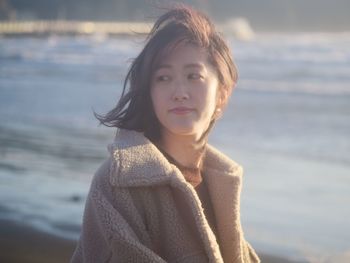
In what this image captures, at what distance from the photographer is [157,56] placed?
8.79ft

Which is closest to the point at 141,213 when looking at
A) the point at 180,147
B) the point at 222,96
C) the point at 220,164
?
the point at 180,147

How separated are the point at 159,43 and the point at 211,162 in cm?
55

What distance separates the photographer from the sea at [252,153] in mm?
5016

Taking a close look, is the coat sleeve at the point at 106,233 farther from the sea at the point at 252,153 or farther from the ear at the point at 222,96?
the sea at the point at 252,153

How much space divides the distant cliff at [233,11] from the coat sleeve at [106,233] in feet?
191

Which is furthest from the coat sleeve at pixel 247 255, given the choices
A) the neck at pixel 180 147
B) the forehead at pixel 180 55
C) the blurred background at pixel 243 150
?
the blurred background at pixel 243 150

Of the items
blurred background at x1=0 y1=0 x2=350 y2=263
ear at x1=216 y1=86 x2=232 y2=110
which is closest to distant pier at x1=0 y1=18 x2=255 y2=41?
blurred background at x1=0 y1=0 x2=350 y2=263

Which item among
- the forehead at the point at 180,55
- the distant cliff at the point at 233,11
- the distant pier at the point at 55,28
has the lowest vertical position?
the forehead at the point at 180,55

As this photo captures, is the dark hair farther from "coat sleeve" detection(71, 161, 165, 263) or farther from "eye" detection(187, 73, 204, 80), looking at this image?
"coat sleeve" detection(71, 161, 165, 263)

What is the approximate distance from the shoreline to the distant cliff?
5613 cm

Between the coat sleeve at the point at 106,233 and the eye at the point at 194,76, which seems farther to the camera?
the eye at the point at 194,76

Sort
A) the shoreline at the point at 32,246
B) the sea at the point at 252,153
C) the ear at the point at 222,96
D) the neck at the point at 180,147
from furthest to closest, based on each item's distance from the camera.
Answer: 1. the sea at the point at 252,153
2. the shoreline at the point at 32,246
3. the ear at the point at 222,96
4. the neck at the point at 180,147

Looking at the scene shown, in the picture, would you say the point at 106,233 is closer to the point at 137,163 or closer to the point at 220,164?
the point at 137,163

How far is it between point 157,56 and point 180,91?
156 mm
